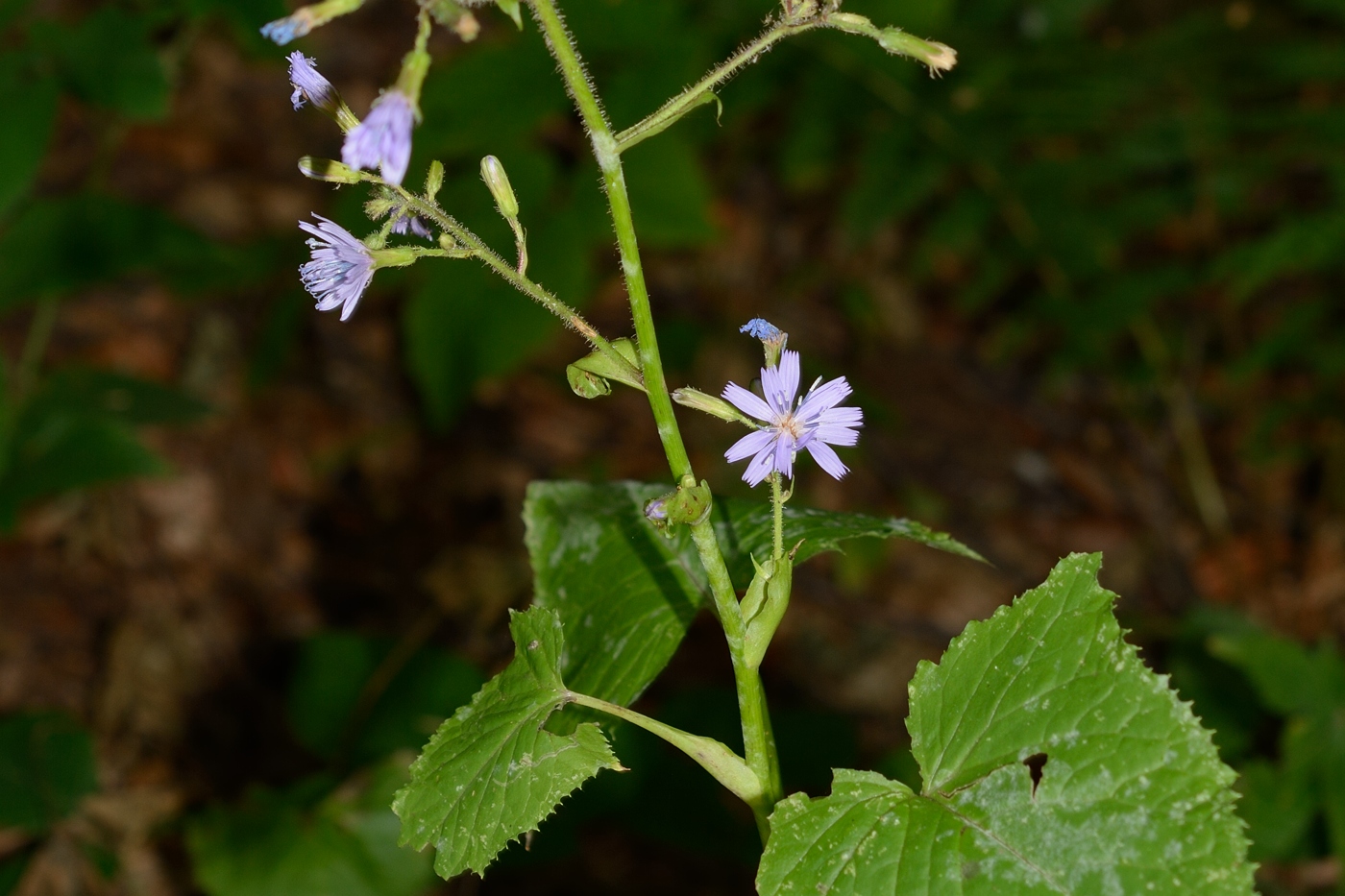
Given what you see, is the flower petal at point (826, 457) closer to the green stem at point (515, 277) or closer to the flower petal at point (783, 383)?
the flower petal at point (783, 383)

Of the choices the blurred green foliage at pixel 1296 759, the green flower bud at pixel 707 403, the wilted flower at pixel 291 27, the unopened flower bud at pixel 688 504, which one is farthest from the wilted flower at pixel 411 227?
the blurred green foliage at pixel 1296 759

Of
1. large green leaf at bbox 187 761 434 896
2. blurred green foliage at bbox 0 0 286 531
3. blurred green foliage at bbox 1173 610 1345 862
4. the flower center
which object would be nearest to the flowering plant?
the flower center

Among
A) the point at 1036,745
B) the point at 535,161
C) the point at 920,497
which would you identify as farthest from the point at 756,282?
the point at 1036,745

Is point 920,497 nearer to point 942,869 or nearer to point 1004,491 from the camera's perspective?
point 1004,491

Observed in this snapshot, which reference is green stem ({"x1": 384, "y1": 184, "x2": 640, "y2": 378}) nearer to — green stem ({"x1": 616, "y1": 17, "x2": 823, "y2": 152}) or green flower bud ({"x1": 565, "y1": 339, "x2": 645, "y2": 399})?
green flower bud ({"x1": 565, "y1": 339, "x2": 645, "y2": 399})

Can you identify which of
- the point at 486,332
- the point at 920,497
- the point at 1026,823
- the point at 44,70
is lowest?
the point at 1026,823

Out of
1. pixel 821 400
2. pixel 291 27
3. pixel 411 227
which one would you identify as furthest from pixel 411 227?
pixel 821 400

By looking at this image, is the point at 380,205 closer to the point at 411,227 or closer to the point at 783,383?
the point at 411,227
